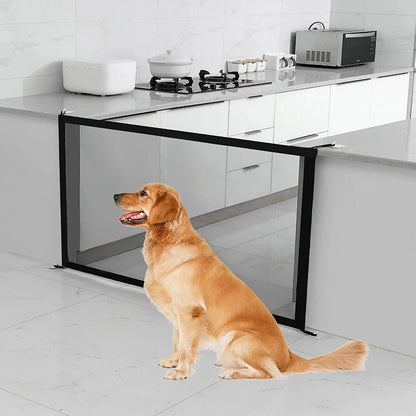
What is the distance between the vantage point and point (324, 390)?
2641 mm

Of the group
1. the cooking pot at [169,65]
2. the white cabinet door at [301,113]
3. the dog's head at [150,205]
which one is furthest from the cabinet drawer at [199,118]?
the dog's head at [150,205]

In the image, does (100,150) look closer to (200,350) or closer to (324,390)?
(200,350)

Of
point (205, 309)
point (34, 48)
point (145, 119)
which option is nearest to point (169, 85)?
point (145, 119)

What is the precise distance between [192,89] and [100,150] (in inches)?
45.1

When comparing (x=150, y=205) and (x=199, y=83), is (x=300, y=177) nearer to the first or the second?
(x=150, y=205)

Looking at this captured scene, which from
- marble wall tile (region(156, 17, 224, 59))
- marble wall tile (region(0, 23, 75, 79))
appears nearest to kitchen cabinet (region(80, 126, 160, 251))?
marble wall tile (region(0, 23, 75, 79))

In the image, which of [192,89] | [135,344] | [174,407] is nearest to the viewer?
[174,407]

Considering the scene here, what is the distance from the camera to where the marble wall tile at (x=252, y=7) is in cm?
539

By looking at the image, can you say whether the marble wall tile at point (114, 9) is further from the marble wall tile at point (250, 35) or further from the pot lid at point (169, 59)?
the marble wall tile at point (250, 35)

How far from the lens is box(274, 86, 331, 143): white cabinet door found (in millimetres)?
4930

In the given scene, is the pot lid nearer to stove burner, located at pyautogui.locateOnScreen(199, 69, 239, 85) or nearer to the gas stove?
the gas stove

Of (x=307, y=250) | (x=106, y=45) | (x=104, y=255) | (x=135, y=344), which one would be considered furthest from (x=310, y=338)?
(x=106, y=45)

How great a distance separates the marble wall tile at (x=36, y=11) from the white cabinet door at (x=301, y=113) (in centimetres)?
135

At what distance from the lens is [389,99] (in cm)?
588
